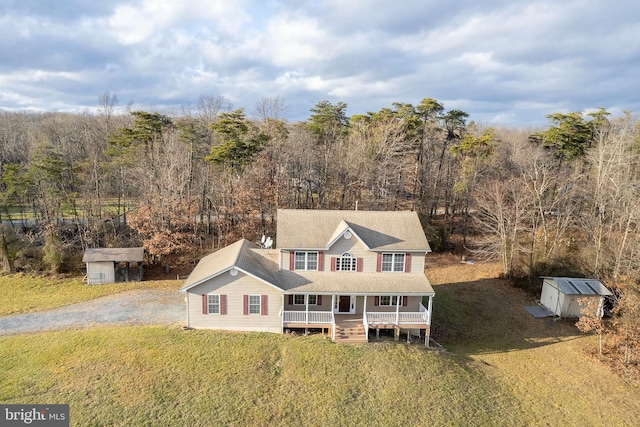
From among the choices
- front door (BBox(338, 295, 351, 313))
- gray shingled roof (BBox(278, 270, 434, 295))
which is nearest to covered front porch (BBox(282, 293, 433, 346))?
front door (BBox(338, 295, 351, 313))

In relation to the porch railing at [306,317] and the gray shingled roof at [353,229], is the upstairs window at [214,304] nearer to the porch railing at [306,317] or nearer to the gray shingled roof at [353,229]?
the porch railing at [306,317]

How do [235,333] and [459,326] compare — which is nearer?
[235,333]

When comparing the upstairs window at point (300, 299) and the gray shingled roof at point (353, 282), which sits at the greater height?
the gray shingled roof at point (353, 282)

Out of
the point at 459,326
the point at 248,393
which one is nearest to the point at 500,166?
the point at 459,326

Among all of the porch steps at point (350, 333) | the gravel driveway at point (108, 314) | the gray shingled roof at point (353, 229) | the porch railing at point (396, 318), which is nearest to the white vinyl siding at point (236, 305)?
the gravel driveway at point (108, 314)

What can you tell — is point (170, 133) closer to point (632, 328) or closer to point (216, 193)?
point (216, 193)

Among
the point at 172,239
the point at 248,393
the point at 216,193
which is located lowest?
the point at 248,393
